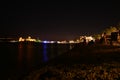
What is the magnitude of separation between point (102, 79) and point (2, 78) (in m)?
16.7

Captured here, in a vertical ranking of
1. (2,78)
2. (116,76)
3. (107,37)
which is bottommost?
(2,78)

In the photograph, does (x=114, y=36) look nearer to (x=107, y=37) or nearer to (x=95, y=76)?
(x=107, y=37)

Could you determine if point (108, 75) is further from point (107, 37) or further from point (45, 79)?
point (107, 37)

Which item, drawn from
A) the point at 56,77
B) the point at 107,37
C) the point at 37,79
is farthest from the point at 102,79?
the point at 107,37

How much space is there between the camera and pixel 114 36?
58188 millimetres

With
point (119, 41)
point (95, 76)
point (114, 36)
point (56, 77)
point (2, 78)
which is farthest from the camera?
point (114, 36)

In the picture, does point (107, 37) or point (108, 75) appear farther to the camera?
point (107, 37)

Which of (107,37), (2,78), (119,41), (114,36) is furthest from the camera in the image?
(107,37)

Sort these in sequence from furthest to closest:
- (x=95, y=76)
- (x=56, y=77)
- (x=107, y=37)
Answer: (x=107, y=37) → (x=56, y=77) → (x=95, y=76)

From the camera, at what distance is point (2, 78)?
88.8ft

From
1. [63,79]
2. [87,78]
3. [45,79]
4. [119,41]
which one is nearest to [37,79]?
[45,79]

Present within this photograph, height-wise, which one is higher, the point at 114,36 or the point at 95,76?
the point at 114,36

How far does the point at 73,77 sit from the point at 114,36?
45577 millimetres

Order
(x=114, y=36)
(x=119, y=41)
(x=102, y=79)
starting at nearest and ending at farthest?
(x=102, y=79), (x=119, y=41), (x=114, y=36)
